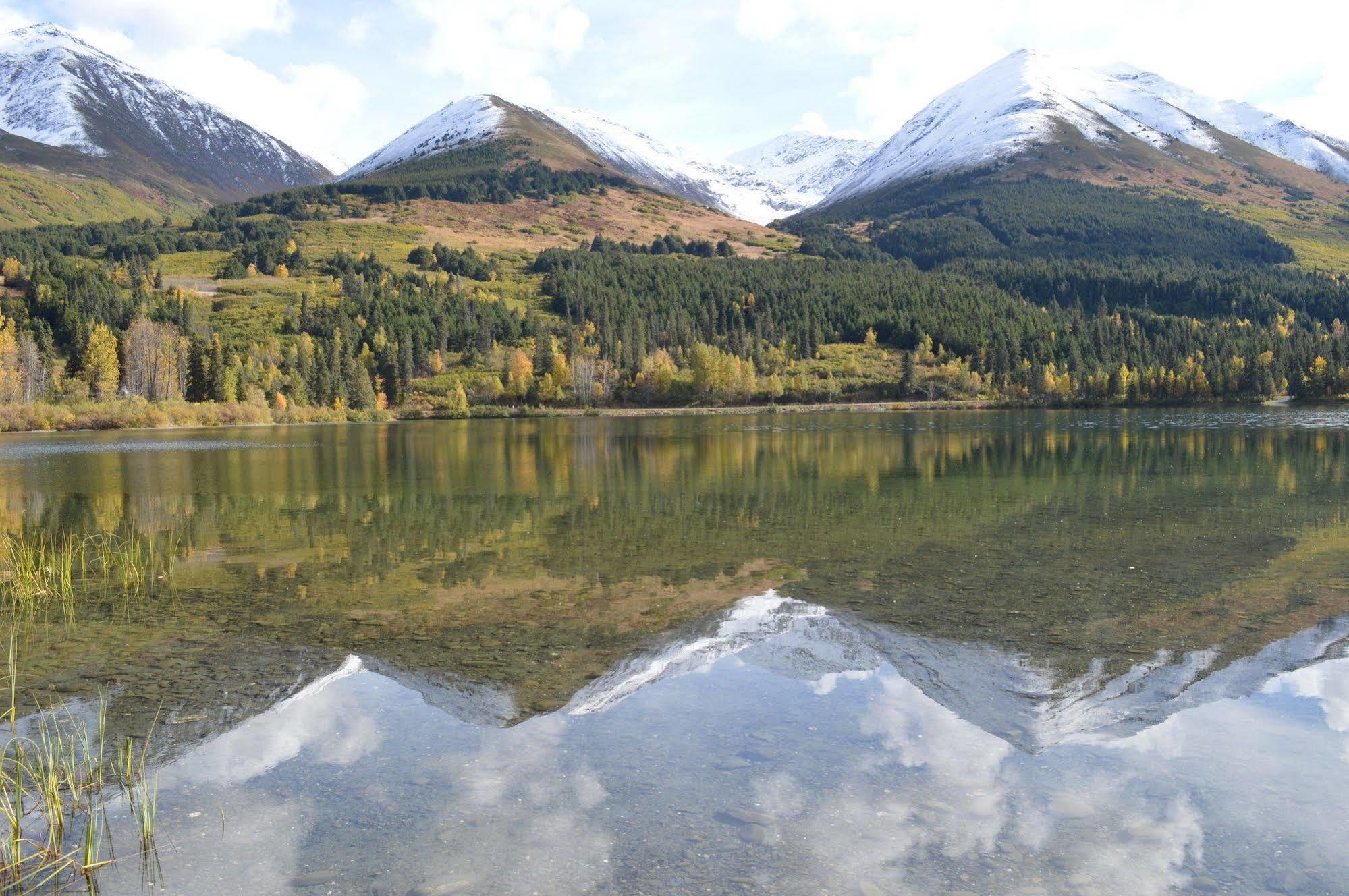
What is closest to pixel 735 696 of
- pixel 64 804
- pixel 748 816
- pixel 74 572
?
pixel 748 816

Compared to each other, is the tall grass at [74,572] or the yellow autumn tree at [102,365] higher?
the yellow autumn tree at [102,365]

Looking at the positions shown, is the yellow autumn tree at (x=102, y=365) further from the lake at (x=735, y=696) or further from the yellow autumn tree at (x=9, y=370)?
the lake at (x=735, y=696)

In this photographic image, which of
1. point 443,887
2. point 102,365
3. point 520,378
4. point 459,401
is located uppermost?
point 102,365

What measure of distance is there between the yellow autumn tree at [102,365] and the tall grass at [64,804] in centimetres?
13107

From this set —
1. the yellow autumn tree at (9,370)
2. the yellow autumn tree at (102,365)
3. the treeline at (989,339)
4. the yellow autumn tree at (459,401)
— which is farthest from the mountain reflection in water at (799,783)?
the treeline at (989,339)

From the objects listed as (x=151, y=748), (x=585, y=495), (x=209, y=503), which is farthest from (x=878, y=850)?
(x=209, y=503)

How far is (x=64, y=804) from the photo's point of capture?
27.6 ft

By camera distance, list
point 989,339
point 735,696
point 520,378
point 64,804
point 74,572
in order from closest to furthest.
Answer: point 64,804, point 735,696, point 74,572, point 520,378, point 989,339

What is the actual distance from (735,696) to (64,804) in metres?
7.03

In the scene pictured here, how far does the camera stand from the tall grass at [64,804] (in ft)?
23.6

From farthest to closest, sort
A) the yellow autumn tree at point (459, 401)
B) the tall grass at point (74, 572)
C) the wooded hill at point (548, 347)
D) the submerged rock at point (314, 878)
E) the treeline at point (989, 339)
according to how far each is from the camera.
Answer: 1. the treeline at point (989, 339)
2. the yellow autumn tree at point (459, 401)
3. the wooded hill at point (548, 347)
4. the tall grass at point (74, 572)
5. the submerged rock at point (314, 878)

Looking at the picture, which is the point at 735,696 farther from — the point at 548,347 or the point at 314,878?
the point at 548,347

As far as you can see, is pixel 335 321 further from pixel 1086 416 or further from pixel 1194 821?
pixel 1194 821

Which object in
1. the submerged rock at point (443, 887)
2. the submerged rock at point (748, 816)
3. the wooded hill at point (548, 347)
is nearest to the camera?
the submerged rock at point (443, 887)
